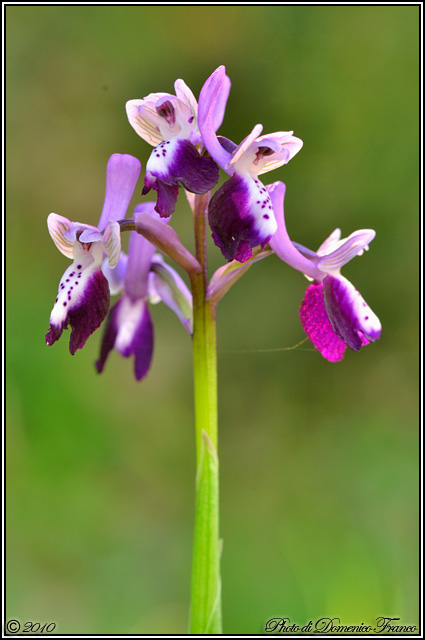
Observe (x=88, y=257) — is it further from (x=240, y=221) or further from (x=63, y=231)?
(x=240, y=221)

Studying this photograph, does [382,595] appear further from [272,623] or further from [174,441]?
[174,441]

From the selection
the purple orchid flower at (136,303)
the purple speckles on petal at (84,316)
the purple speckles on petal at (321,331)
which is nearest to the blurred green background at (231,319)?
the purple orchid flower at (136,303)

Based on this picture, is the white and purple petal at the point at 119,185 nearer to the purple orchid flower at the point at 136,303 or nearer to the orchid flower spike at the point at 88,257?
the orchid flower spike at the point at 88,257

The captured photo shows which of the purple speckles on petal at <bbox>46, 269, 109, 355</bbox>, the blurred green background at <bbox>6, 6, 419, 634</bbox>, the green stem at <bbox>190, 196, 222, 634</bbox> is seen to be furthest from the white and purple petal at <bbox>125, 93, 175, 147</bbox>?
the blurred green background at <bbox>6, 6, 419, 634</bbox>

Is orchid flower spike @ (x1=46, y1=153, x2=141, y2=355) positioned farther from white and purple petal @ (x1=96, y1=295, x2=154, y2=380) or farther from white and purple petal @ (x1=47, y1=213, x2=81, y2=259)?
white and purple petal @ (x1=96, y1=295, x2=154, y2=380)

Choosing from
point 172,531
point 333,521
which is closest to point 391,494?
point 333,521
